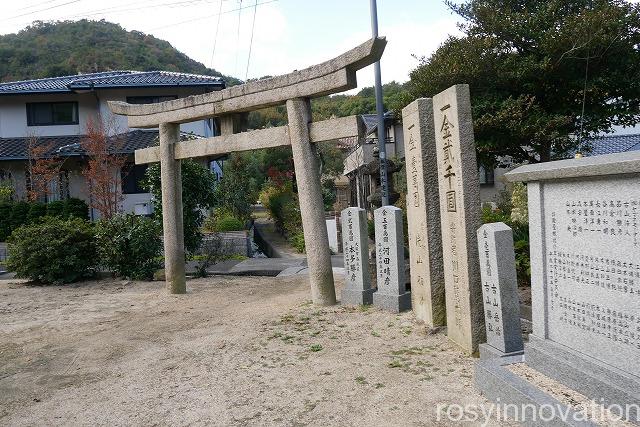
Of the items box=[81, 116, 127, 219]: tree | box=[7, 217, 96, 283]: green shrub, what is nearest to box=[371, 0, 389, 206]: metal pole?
box=[7, 217, 96, 283]: green shrub

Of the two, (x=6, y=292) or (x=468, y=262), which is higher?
(x=468, y=262)

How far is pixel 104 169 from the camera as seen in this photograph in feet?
62.3

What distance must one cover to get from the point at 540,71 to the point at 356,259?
7.37 m

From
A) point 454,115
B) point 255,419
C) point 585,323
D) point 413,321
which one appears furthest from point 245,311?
point 585,323

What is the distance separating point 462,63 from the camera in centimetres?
1190

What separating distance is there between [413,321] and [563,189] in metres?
3.12

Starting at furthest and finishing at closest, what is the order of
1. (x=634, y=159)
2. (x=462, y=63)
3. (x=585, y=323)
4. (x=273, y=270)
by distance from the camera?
(x=273, y=270)
(x=462, y=63)
(x=585, y=323)
(x=634, y=159)

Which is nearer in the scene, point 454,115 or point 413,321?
point 454,115

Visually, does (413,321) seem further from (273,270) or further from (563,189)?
(273,270)

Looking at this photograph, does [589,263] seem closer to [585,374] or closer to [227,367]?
[585,374]

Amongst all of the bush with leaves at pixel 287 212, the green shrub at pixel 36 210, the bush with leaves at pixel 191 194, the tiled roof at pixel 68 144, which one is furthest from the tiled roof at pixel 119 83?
the bush with leaves at pixel 191 194

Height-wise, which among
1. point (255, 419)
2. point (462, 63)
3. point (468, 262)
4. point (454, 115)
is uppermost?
point (462, 63)

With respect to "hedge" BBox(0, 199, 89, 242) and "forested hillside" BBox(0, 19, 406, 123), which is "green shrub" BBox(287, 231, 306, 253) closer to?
"hedge" BBox(0, 199, 89, 242)

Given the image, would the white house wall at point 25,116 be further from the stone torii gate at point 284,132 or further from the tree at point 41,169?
the stone torii gate at point 284,132
